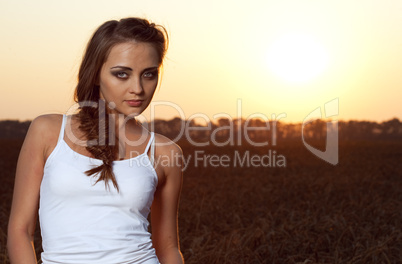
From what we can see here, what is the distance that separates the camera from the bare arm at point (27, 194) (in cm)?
178

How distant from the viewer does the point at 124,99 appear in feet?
6.54

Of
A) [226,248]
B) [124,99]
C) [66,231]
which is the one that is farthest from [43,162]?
[226,248]

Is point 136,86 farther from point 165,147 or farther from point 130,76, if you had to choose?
point 165,147

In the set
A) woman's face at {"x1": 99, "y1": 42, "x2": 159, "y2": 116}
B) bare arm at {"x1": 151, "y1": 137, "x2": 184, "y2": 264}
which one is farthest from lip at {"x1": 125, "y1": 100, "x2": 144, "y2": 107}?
bare arm at {"x1": 151, "y1": 137, "x2": 184, "y2": 264}

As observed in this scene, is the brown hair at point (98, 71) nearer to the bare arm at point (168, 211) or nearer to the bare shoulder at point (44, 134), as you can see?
the bare shoulder at point (44, 134)

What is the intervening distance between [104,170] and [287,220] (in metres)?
4.42

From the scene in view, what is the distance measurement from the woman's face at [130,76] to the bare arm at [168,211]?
0.83 feet

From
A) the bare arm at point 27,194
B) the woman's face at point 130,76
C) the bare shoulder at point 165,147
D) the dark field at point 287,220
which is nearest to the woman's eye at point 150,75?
the woman's face at point 130,76

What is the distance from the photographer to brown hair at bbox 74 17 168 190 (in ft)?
6.42

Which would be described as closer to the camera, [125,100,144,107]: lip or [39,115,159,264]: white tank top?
[39,115,159,264]: white tank top

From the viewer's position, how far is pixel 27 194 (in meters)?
1.81

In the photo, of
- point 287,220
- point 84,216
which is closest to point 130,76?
point 84,216

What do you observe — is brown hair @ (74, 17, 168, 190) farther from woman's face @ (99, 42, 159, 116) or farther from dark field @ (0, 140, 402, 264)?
dark field @ (0, 140, 402, 264)

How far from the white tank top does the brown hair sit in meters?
0.10
